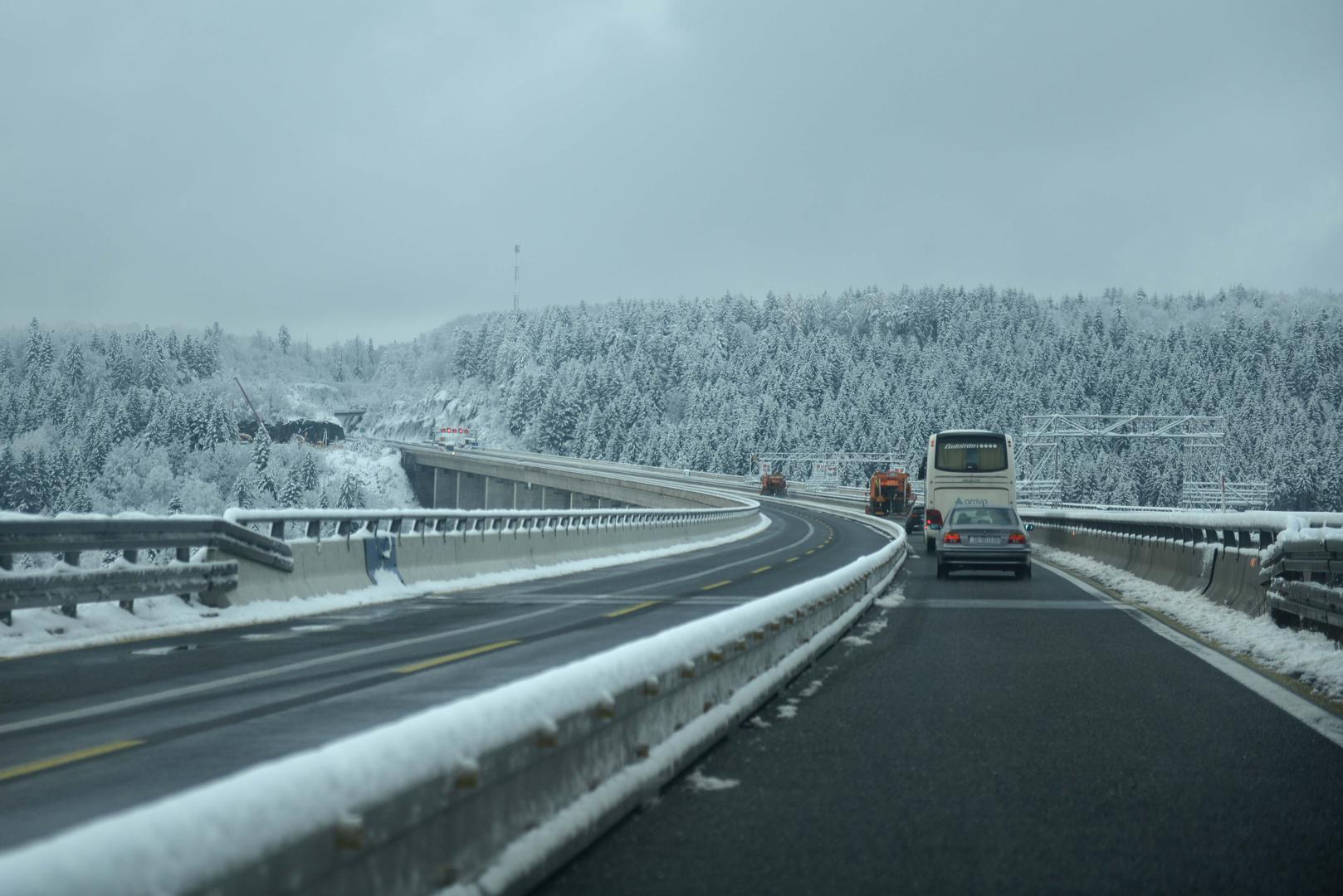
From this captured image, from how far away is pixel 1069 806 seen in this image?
22.0ft

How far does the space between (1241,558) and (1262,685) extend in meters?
7.38

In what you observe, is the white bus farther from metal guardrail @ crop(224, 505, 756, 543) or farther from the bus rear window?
→ metal guardrail @ crop(224, 505, 756, 543)

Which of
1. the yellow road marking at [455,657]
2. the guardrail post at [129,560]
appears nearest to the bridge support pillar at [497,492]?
the guardrail post at [129,560]

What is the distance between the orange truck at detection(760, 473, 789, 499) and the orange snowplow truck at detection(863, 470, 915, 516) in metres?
31.7

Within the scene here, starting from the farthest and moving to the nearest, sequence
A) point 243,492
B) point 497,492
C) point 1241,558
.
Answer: point 497,492
point 243,492
point 1241,558

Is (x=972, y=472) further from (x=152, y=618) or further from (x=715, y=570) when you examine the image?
(x=152, y=618)

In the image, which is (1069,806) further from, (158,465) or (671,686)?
(158,465)

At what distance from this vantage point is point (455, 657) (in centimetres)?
1252

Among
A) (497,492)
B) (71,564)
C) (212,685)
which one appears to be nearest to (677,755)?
(212,685)

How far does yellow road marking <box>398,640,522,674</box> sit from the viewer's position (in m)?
11.6

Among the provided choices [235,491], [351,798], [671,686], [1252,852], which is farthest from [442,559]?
[235,491]

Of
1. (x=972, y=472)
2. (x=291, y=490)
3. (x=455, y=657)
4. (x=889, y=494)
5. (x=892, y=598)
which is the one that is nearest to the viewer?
(x=455, y=657)

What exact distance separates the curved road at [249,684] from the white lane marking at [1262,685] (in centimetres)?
568

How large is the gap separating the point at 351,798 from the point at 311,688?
725cm
